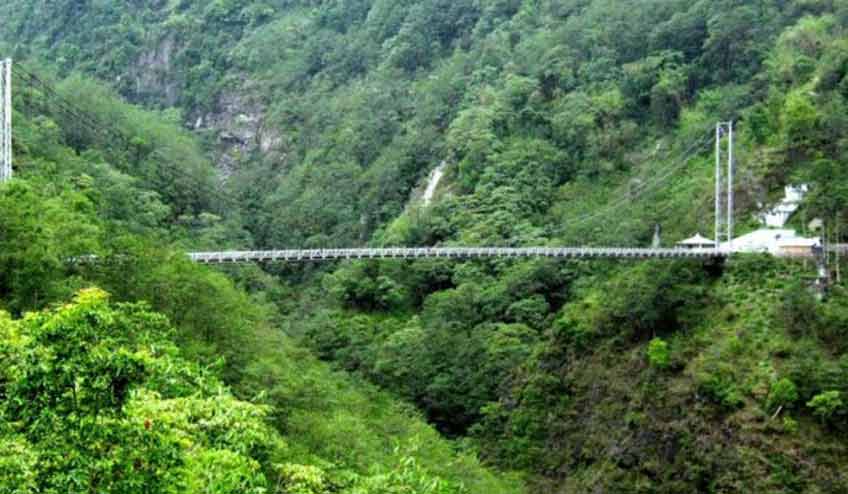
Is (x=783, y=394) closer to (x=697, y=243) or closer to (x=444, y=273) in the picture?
(x=697, y=243)

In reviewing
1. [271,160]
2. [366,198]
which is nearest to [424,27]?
[271,160]

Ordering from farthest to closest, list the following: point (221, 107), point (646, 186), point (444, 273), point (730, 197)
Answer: point (221, 107) < point (444, 273) < point (646, 186) < point (730, 197)

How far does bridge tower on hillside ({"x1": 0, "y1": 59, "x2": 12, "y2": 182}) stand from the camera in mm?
24641


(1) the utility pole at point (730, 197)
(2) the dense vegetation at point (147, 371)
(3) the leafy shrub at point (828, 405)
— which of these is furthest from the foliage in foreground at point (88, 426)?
(1) the utility pole at point (730, 197)

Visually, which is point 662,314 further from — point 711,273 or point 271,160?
point 271,160

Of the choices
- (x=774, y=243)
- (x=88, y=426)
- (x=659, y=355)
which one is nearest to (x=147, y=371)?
(x=88, y=426)

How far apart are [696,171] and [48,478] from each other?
2764cm

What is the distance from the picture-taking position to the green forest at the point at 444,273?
9.62 meters

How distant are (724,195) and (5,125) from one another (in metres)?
16.8

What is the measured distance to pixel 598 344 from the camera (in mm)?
27109

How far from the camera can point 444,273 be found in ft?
113

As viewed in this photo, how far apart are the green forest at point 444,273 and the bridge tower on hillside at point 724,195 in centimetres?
46

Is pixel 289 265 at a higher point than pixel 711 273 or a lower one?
lower

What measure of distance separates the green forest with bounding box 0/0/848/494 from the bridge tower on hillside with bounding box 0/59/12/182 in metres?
0.65
